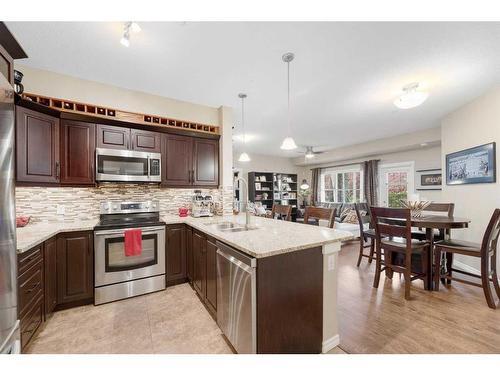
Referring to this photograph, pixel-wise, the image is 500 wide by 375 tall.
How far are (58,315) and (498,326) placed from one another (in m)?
4.17

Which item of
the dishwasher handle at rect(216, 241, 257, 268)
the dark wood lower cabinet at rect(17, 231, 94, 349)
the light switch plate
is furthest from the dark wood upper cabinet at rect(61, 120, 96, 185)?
the light switch plate

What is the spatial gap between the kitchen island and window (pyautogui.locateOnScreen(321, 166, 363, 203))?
5.82m

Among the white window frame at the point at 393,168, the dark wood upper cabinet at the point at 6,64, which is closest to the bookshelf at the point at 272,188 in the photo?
the white window frame at the point at 393,168

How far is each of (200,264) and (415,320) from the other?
2.17m

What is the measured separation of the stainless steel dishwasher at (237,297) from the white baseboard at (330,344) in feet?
2.09

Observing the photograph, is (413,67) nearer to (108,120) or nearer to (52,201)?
(108,120)

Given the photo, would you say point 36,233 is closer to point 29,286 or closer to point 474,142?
point 29,286

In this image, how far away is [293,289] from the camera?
4.50ft

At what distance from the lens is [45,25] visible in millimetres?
1681

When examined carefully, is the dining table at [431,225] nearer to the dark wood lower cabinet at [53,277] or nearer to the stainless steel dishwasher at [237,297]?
the stainless steel dishwasher at [237,297]

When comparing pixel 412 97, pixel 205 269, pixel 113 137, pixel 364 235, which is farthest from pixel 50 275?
pixel 412 97

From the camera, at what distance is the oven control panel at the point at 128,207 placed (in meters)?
2.60

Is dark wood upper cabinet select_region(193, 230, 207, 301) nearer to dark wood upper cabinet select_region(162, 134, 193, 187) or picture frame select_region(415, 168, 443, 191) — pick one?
dark wood upper cabinet select_region(162, 134, 193, 187)

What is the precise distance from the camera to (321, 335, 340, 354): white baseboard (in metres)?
1.53
